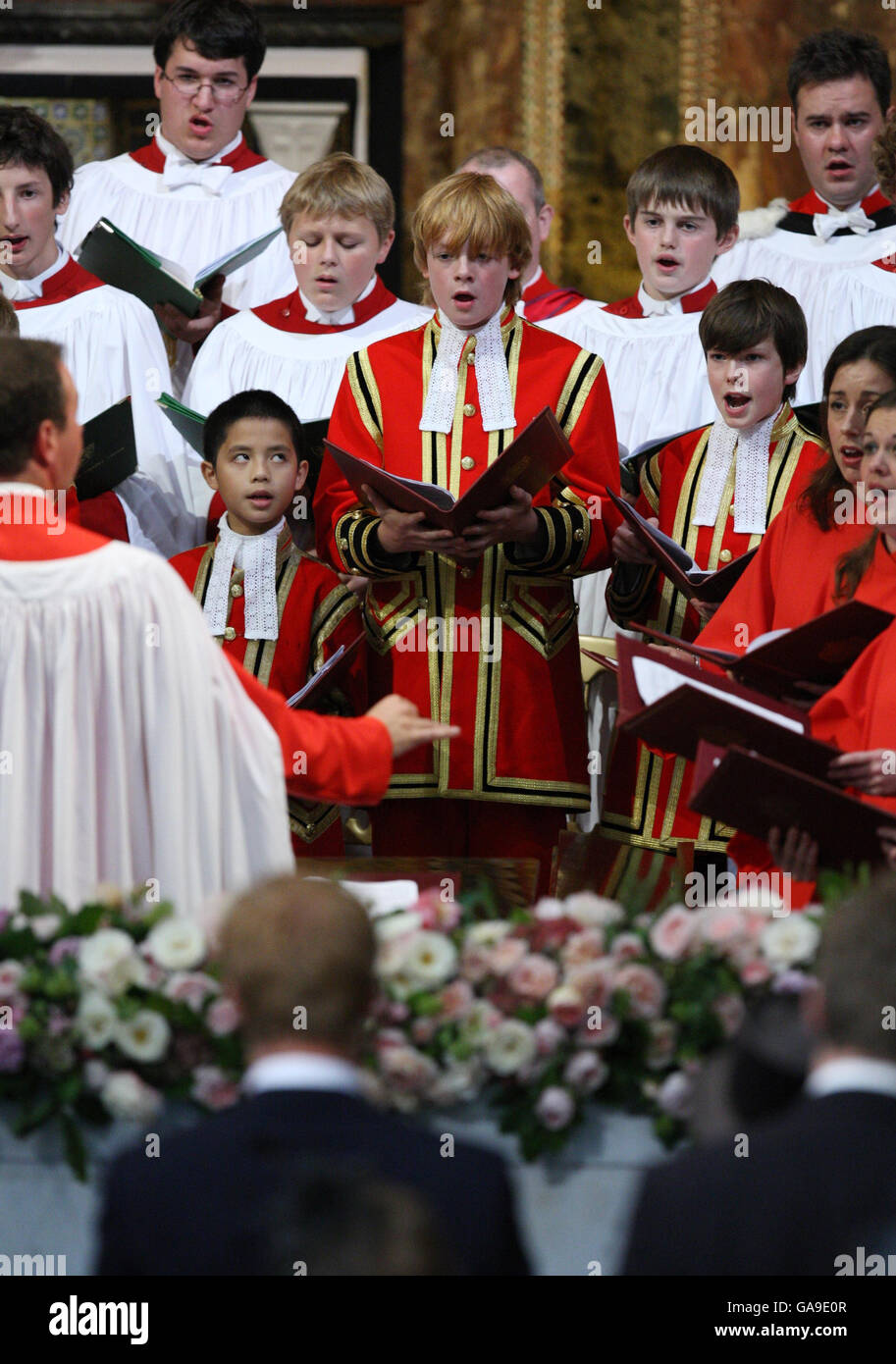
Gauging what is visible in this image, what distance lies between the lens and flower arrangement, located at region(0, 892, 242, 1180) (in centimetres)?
308

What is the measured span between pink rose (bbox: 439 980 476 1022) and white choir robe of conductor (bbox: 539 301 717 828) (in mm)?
2783

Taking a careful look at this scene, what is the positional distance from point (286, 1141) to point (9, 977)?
91 cm

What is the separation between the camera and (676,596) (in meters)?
5.35

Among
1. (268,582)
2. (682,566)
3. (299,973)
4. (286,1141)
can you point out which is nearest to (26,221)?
(268,582)

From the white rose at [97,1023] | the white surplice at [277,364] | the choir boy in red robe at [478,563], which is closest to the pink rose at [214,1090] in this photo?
the white rose at [97,1023]

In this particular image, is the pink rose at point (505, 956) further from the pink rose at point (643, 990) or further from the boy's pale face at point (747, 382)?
the boy's pale face at point (747, 382)

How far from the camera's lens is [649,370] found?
20.2 ft

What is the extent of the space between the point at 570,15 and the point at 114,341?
3396 millimetres

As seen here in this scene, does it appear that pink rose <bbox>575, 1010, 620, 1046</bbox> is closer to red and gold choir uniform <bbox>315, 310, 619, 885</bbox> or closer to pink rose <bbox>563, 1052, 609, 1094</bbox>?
pink rose <bbox>563, 1052, 609, 1094</bbox>

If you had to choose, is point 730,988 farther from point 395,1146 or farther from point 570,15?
point 570,15

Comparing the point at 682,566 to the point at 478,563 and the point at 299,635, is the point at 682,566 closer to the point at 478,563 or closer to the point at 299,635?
the point at 478,563

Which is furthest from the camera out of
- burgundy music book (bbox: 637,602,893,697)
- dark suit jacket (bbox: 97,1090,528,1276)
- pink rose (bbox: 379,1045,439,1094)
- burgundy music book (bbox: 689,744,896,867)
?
burgundy music book (bbox: 637,602,893,697)

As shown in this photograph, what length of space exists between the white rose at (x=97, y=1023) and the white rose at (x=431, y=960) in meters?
0.42

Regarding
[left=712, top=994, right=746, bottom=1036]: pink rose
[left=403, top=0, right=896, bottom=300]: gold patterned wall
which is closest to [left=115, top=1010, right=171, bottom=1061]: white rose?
[left=712, top=994, right=746, bottom=1036]: pink rose
